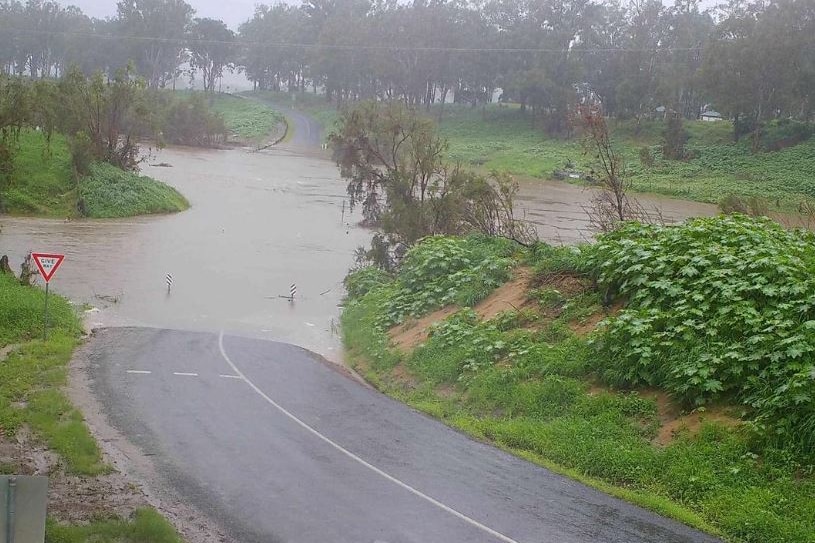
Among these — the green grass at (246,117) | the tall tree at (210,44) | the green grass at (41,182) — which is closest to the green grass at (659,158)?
the green grass at (246,117)

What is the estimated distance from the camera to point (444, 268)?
23938 millimetres

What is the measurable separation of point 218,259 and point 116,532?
29.8m

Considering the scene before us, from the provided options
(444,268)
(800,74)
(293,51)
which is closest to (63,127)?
(444,268)

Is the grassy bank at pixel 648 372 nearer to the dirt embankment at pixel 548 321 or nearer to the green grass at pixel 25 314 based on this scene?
the dirt embankment at pixel 548 321

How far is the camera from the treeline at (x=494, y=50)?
70.6m

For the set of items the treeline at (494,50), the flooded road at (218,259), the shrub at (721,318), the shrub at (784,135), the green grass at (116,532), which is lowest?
the flooded road at (218,259)

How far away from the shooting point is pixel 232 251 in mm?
40250

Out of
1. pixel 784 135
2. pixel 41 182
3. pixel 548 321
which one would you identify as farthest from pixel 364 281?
pixel 784 135

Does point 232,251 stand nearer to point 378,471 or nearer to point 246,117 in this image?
point 378,471

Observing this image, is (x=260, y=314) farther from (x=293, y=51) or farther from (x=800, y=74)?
(x=293, y=51)

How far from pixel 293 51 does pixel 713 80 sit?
78.9 meters

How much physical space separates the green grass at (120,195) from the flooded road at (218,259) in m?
1.30

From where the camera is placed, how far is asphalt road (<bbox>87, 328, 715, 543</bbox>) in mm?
10141

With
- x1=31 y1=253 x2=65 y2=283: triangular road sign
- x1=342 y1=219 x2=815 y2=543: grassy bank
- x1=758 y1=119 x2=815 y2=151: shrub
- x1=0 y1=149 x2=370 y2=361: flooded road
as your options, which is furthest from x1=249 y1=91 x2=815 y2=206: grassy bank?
x1=31 y1=253 x2=65 y2=283: triangular road sign
